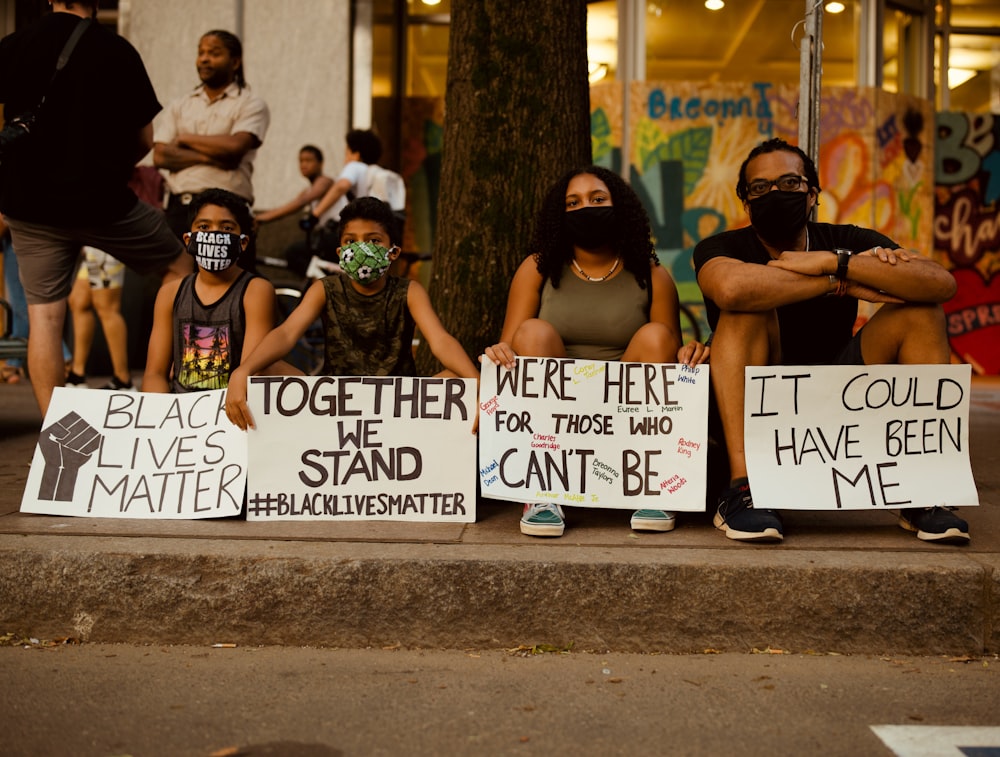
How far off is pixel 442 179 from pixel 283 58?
5.37 meters

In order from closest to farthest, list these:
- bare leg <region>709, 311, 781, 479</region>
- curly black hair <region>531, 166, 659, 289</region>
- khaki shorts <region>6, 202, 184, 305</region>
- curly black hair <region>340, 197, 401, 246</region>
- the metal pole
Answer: bare leg <region>709, 311, 781, 479</region> → curly black hair <region>531, 166, 659, 289</region> → curly black hair <region>340, 197, 401, 246</region> → the metal pole → khaki shorts <region>6, 202, 184, 305</region>

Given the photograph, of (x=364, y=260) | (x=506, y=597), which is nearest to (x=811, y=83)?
(x=364, y=260)

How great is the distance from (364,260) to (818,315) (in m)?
1.69

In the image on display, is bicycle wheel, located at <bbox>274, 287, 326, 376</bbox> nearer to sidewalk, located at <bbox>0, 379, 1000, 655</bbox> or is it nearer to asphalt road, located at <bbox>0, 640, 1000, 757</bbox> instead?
sidewalk, located at <bbox>0, 379, 1000, 655</bbox>

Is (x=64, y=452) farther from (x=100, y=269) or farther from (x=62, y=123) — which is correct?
(x=100, y=269)

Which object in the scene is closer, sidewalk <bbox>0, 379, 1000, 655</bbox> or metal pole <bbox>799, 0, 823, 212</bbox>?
sidewalk <bbox>0, 379, 1000, 655</bbox>

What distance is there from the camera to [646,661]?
306 cm

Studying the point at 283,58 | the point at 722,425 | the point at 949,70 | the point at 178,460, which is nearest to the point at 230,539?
the point at 178,460

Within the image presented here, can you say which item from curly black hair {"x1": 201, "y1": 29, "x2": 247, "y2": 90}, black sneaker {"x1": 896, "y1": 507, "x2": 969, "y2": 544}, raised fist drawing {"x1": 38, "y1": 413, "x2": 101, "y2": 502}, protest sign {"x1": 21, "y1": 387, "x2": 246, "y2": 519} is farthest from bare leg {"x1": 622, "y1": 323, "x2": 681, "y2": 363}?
curly black hair {"x1": 201, "y1": 29, "x2": 247, "y2": 90}

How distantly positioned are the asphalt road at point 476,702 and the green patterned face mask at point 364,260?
1511 mm

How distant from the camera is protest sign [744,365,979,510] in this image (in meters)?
3.64

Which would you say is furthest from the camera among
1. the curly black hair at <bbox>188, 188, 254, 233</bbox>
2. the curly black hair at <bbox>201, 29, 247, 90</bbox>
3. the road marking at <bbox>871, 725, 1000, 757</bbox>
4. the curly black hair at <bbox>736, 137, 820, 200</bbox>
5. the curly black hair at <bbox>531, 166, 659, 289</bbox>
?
the curly black hair at <bbox>201, 29, 247, 90</bbox>

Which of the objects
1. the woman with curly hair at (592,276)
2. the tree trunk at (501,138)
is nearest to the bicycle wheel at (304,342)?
the tree trunk at (501,138)

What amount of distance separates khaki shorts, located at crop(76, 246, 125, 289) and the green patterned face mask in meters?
3.83
